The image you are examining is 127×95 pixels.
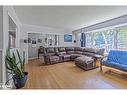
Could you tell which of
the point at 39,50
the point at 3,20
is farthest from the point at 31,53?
the point at 3,20

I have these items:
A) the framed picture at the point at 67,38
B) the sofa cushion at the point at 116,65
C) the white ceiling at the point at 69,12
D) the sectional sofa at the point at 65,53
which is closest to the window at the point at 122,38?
the sectional sofa at the point at 65,53

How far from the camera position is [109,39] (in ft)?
22.0

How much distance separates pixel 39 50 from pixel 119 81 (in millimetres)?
5956

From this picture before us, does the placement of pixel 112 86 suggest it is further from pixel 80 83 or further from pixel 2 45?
pixel 2 45

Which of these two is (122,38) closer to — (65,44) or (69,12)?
(69,12)

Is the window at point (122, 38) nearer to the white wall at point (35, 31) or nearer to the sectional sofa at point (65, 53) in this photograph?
the sectional sofa at point (65, 53)

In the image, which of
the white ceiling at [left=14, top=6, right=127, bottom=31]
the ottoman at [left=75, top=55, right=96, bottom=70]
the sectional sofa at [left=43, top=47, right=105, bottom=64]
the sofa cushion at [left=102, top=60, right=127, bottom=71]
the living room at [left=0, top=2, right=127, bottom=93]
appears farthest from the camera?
the sectional sofa at [left=43, top=47, right=105, bottom=64]

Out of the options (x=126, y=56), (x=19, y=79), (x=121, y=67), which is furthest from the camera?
(x=126, y=56)

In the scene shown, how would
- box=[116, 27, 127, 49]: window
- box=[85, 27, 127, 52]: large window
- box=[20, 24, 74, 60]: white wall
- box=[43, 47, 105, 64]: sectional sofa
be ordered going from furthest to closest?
box=[20, 24, 74, 60]: white wall, box=[43, 47, 105, 64]: sectional sofa, box=[85, 27, 127, 52]: large window, box=[116, 27, 127, 49]: window

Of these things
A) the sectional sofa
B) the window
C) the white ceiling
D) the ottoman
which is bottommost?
the ottoman

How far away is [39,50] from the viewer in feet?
28.1

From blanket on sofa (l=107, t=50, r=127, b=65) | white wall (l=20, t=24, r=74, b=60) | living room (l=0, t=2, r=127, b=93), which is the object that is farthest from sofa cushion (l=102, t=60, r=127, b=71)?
white wall (l=20, t=24, r=74, b=60)

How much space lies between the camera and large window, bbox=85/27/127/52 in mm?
5777

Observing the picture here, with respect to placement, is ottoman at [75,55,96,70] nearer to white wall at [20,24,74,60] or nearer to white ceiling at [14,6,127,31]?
white ceiling at [14,6,127,31]
